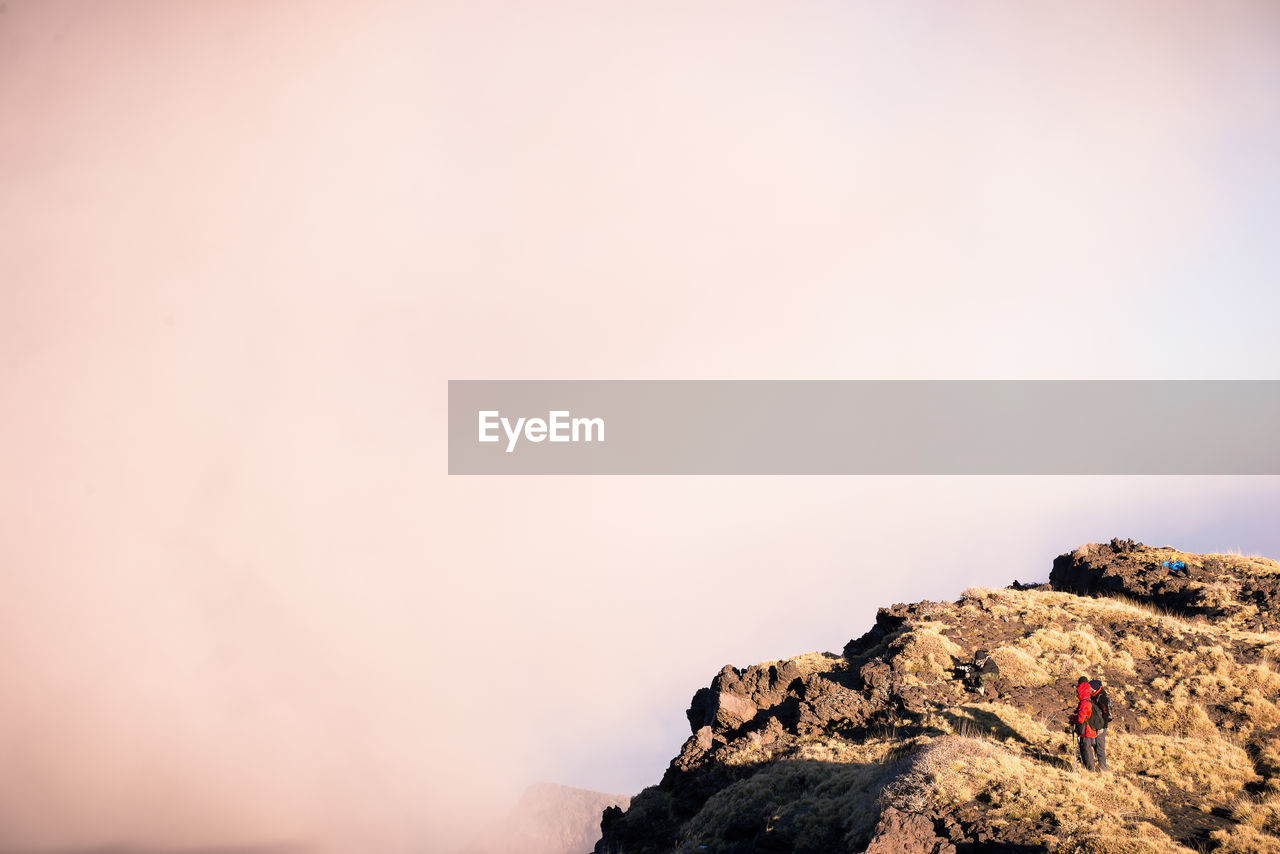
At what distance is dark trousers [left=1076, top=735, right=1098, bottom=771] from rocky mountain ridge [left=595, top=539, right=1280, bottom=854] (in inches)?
23.3

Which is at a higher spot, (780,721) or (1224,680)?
(1224,680)

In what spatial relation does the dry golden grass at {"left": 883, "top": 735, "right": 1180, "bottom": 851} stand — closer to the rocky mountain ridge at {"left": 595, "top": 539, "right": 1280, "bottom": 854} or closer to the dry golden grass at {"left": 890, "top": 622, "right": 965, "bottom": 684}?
the rocky mountain ridge at {"left": 595, "top": 539, "right": 1280, "bottom": 854}

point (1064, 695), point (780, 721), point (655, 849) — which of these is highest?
point (1064, 695)

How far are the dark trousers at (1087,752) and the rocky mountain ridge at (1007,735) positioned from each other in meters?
0.59

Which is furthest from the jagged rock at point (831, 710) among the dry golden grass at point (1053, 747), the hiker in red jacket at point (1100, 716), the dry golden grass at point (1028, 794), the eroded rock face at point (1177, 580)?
the eroded rock face at point (1177, 580)

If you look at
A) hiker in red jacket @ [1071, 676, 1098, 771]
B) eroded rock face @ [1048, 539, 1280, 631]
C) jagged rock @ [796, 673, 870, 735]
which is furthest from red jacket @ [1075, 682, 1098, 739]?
eroded rock face @ [1048, 539, 1280, 631]

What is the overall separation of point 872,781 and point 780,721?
33.8ft

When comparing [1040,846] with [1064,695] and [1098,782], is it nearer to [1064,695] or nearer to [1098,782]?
[1098,782]

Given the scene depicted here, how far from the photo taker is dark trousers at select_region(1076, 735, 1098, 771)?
852 inches

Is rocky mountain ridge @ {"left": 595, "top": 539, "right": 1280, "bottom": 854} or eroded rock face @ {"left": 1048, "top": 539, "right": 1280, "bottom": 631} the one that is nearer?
rocky mountain ridge @ {"left": 595, "top": 539, "right": 1280, "bottom": 854}

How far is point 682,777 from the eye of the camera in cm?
3175

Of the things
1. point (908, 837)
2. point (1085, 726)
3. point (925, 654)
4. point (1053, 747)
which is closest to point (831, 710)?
point (925, 654)

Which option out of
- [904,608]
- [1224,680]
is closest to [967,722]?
[1224,680]

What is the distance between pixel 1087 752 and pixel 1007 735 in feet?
15.6
